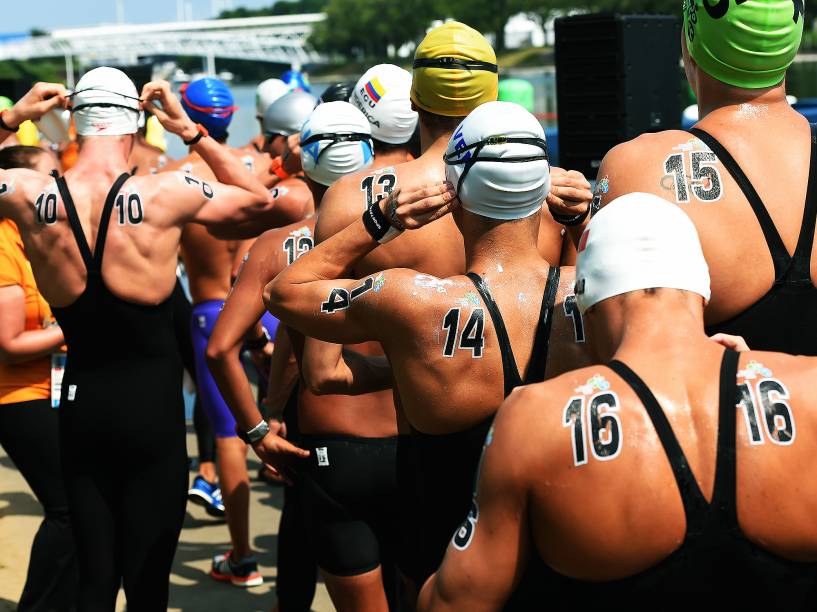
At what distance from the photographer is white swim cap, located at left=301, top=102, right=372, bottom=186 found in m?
4.21

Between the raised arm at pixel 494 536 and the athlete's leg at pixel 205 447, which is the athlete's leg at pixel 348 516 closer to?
the raised arm at pixel 494 536

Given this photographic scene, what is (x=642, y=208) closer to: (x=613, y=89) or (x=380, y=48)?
(x=613, y=89)

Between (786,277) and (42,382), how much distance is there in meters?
3.44

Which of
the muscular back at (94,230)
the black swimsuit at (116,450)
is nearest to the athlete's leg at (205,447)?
the black swimsuit at (116,450)

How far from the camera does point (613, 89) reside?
9414 mm

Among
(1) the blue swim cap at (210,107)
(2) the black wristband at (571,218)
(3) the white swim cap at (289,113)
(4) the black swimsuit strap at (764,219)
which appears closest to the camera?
(4) the black swimsuit strap at (764,219)

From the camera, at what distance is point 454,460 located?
2.76m

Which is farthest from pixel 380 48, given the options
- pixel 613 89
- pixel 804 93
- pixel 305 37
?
pixel 613 89

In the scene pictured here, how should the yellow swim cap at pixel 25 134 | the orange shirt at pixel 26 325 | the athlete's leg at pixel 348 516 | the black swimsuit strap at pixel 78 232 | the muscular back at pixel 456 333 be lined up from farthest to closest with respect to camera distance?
the yellow swim cap at pixel 25 134 < the orange shirt at pixel 26 325 < the black swimsuit strap at pixel 78 232 < the athlete's leg at pixel 348 516 < the muscular back at pixel 456 333

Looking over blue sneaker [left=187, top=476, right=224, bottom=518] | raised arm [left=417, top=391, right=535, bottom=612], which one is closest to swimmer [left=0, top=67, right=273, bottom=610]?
raised arm [left=417, top=391, right=535, bottom=612]

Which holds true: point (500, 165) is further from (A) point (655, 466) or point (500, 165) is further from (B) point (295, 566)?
(B) point (295, 566)

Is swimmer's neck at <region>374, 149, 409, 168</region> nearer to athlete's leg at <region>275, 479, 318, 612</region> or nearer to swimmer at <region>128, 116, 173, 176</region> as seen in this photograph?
athlete's leg at <region>275, 479, 318, 612</region>

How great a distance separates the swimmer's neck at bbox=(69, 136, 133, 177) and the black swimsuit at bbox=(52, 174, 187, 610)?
0.30 feet

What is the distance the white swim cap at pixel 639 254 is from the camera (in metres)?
2.08
